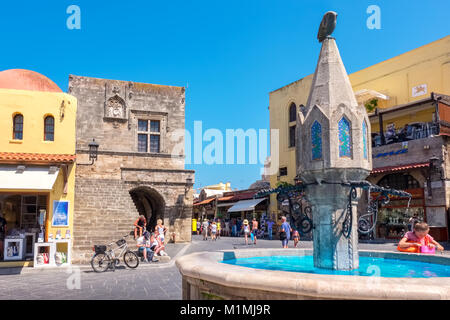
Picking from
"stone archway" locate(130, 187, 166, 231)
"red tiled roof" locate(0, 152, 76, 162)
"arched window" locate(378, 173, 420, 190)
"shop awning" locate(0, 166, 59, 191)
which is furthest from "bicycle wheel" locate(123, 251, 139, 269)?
"arched window" locate(378, 173, 420, 190)

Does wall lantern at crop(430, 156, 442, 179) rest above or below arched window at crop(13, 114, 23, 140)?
below

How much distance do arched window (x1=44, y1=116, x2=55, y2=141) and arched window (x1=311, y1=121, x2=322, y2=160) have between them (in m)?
12.3

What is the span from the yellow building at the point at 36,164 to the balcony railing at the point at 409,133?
1734 centimetres

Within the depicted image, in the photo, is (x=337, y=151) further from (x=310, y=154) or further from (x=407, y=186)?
(x=407, y=186)

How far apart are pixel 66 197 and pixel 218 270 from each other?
12.1 m

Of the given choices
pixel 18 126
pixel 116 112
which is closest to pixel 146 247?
pixel 18 126

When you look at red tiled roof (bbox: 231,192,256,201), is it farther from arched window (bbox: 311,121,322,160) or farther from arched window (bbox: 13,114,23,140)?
arched window (bbox: 311,121,322,160)

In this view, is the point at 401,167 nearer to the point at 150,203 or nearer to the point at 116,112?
the point at 150,203

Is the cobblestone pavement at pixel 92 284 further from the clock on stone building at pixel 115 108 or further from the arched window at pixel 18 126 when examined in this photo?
the clock on stone building at pixel 115 108

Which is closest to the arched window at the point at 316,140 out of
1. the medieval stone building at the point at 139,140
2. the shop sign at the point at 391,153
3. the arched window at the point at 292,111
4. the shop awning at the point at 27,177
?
the shop awning at the point at 27,177

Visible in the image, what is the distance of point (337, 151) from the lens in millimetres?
5219

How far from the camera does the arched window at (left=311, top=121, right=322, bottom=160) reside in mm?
A: 5328

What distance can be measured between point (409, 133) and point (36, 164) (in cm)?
1889
